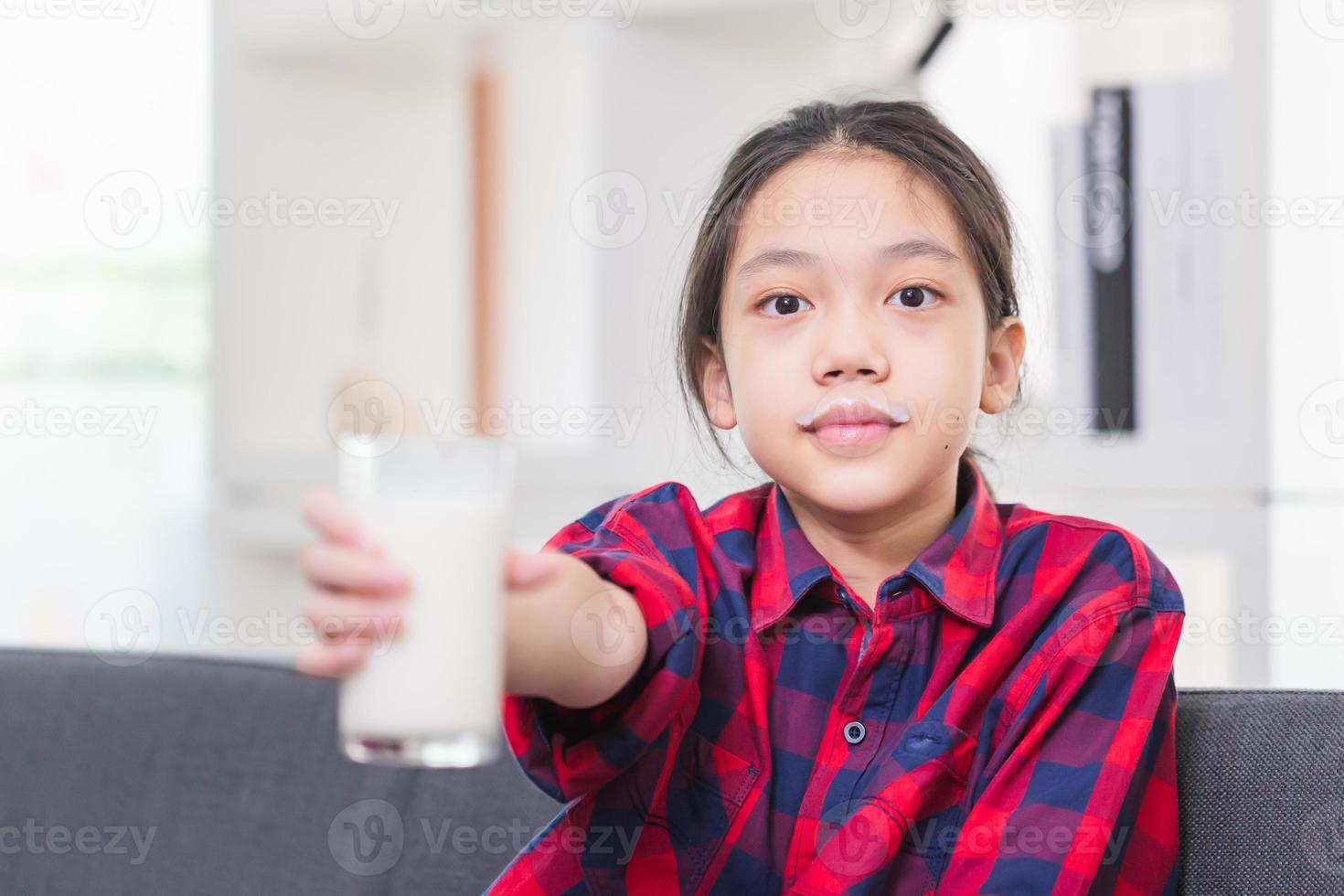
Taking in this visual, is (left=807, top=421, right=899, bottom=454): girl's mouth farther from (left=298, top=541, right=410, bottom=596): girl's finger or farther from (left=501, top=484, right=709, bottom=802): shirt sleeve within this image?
(left=298, top=541, right=410, bottom=596): girl's finger

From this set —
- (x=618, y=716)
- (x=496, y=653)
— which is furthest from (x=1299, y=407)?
(x=496, y=653)

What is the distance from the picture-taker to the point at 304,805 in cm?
129

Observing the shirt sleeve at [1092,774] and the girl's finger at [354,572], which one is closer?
the girl's finger at [354,572]

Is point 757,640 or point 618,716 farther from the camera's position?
point 757,640

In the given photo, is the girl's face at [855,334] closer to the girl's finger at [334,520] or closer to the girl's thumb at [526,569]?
the girl's thumb at [526,569]

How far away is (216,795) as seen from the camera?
1.32 m

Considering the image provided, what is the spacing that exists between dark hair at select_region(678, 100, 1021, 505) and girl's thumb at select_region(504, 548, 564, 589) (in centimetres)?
44

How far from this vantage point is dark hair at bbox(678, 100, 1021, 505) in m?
1.07

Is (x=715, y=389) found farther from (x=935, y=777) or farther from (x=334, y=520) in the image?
(x=334, y=520)

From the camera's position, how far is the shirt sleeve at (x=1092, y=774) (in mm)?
860

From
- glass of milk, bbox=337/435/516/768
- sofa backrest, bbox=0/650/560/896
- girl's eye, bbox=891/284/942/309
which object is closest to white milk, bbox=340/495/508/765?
glass of milk, bbox=337/435/516/768

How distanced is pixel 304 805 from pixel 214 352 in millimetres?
1275

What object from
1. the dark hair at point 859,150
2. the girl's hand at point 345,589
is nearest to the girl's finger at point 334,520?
the girl's hand at point 345,589

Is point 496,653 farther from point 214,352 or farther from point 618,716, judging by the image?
point 214,352
